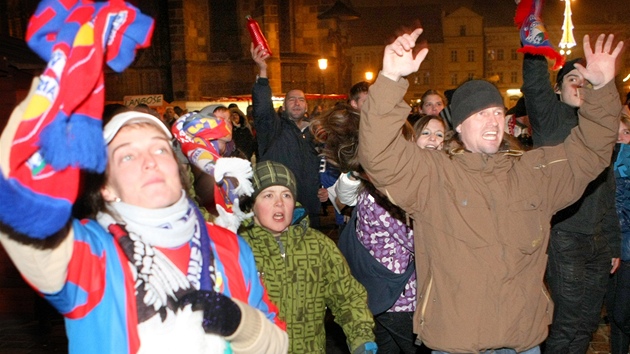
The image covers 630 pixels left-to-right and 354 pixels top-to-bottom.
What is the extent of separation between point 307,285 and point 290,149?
3.47 metres

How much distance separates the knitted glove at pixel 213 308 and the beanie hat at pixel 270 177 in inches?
73.7

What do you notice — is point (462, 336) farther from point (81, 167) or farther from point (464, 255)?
point (81, 167)

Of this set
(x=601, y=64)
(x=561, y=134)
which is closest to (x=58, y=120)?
Answer: (x=601, y=64)

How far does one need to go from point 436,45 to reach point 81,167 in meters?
75.7

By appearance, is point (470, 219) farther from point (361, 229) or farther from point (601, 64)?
point (361, 229)

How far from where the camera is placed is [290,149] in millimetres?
7020

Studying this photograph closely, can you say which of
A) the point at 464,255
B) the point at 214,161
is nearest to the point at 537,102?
the point at 464,255

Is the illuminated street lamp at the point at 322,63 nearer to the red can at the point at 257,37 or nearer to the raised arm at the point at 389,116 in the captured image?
the red can at the point at 257,37

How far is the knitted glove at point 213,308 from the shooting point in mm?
2008

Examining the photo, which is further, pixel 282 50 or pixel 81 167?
pixel 282 50

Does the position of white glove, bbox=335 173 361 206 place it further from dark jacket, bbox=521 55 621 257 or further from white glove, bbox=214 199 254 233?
dark jacket, bbox=521 55 621 257

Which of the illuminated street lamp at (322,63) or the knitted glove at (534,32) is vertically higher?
the illuminated street lamp at (322,63)

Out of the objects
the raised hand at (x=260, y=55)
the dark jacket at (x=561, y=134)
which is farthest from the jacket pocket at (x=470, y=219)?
the raised hand at (x=260, y=55)

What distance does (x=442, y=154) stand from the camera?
3.16m
